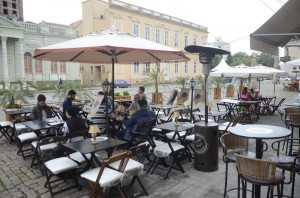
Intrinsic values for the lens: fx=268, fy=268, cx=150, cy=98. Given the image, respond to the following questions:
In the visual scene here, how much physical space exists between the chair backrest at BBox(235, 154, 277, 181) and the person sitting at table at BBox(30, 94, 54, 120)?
5250 mm

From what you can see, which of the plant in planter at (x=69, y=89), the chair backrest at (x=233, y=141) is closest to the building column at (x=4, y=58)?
the plant in planter at (x=69, y=89)

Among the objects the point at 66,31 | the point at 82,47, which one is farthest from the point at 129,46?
the point at 66,31

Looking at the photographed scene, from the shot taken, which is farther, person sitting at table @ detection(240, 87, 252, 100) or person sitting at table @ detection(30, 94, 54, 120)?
person sitting at table @ detection(240, 87, 252, 100)

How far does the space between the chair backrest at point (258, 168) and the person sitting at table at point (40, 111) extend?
5.25 meters

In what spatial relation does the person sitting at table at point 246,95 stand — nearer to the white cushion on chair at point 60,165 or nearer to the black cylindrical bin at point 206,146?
the black cylindrical bin at point 206,146

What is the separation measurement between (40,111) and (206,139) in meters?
4.23

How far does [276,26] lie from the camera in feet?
16.6

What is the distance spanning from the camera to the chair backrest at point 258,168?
2.87 metres

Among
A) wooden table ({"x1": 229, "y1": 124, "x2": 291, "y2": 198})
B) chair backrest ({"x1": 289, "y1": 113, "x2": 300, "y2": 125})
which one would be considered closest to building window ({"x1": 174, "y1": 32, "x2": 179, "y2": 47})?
chair backrest ({"x1": 289, "y1": 113, "x2": 300, "y2": 125})

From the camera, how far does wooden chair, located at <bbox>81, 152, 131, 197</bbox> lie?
11.1 ft

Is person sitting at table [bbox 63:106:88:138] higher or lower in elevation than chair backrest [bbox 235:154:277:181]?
higher

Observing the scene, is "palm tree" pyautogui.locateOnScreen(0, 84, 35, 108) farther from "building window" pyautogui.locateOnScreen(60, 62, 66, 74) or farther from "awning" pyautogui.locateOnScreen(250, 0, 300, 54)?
"building window" pyautogui.locateOnScreen(60, 62, 66, 74)

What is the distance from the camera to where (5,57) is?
2728cm

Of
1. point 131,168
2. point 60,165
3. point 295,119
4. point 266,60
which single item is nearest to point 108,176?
point 131,168
